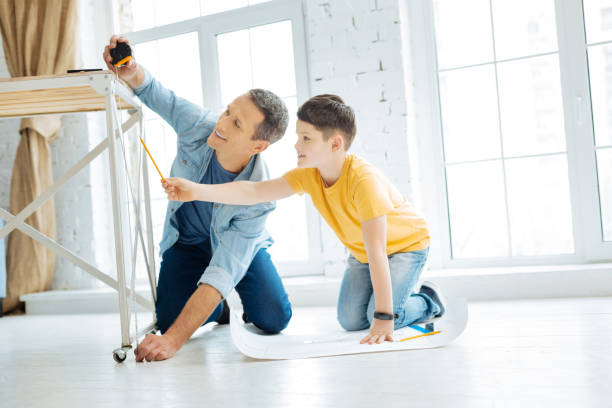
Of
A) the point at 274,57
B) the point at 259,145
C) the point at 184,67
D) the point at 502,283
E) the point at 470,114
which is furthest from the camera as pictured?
the point at 184,67

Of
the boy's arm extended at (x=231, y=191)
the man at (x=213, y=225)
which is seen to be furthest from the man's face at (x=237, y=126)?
the boy's arm extended at (x=231, y=191)

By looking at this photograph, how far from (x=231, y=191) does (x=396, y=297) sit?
57 cm

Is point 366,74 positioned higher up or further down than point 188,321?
higher up

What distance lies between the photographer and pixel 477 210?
2.44 metres

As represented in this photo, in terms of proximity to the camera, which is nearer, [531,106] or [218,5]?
[531,106]

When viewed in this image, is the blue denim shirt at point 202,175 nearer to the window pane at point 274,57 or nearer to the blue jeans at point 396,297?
the blue jeans at point 396,297

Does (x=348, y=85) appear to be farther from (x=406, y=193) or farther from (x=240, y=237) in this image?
(x=240, y=237)

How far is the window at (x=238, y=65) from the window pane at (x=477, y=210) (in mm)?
659

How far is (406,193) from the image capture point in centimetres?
229

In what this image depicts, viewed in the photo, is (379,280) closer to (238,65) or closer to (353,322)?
(353,322)

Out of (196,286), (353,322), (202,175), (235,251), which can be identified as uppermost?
(202,175)

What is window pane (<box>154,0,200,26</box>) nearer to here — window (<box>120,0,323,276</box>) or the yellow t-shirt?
window (<box>120,0,323,276</box>)

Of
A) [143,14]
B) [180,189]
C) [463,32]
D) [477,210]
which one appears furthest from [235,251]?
[143,14]

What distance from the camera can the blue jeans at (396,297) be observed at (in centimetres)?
159
